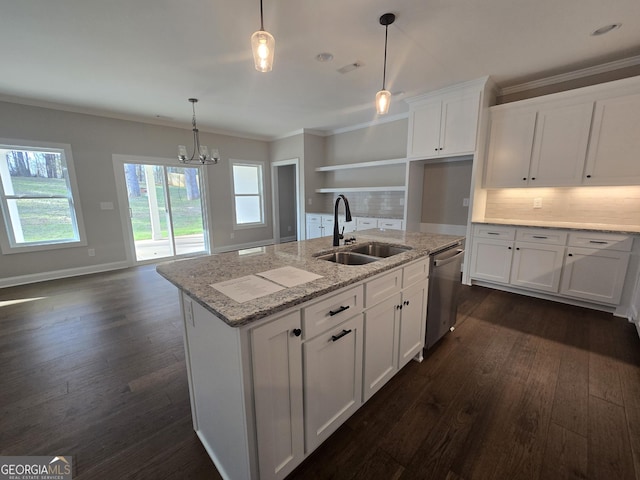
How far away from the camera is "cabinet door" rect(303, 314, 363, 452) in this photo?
1.20 meters

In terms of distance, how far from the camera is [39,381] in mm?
1892

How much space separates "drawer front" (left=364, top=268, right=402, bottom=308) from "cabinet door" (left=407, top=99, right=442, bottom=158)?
2.71 meters

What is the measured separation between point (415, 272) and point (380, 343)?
558mm

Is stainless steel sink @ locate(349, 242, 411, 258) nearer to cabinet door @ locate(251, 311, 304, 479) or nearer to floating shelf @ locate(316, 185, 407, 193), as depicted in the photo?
cabinet door @ locate(251, 311, 304, 479)

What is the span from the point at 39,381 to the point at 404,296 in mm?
2689

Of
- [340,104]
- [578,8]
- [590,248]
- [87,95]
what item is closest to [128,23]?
[87,95]

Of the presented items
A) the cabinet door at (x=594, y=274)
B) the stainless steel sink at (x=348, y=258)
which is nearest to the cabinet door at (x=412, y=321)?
the stainless steel sink at (x=348, y=258)

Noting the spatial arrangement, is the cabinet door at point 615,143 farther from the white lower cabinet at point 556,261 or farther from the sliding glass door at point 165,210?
the sliding glass door at point 165,210

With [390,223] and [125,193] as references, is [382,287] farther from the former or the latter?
[125,193]

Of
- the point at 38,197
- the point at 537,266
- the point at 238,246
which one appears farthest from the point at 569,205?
the point at 38,197

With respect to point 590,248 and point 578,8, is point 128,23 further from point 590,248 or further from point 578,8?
point 590,248

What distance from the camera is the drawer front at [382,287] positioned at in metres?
1.45

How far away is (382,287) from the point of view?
5.05 ft

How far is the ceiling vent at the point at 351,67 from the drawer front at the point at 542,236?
270cm
